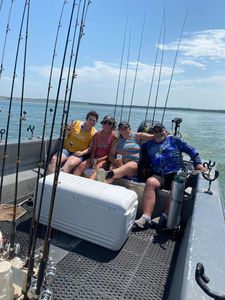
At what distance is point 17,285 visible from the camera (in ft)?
6.30

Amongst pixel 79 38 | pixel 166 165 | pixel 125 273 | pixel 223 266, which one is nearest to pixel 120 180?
pixel 166 165

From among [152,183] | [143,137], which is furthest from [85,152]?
[152,183]

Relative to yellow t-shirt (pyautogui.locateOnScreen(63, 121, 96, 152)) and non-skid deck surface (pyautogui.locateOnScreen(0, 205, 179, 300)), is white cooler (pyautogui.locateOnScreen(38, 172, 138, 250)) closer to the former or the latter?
non-skid deck surface (pyautogui.locateOnScreen(0, 205, 179, 300))

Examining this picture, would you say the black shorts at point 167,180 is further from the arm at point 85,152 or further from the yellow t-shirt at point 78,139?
the yellow t-shirt at point 78,139

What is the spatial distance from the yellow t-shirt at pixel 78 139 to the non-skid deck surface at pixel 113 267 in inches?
59.5

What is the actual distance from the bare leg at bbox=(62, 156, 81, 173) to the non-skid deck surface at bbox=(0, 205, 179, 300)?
38.7 inches

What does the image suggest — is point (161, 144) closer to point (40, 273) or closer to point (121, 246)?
point (121, 246)

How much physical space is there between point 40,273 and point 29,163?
2.86m

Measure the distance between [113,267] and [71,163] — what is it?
6.08ft

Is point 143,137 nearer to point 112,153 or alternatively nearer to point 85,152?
point 112,153

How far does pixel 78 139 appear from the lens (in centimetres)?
454

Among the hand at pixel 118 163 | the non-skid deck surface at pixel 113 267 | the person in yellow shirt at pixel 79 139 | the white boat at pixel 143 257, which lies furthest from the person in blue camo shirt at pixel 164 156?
the person in yellow shirt at pixel 79 139

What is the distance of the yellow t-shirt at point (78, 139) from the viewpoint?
14.8 feet

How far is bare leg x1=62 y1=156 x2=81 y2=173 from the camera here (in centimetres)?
411
